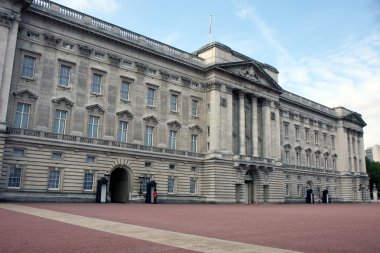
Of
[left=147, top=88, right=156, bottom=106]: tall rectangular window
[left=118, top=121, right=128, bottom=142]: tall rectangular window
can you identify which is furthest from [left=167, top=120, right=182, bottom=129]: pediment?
[left=118, top=121, right=128, bottom=142]: tall rectangular window

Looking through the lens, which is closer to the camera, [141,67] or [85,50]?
[85,50]

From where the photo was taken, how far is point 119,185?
4394 cm

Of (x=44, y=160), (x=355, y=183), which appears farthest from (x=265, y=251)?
(x=355, y=183)

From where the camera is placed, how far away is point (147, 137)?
45625mm

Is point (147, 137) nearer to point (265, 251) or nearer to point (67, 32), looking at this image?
point (67, 32)

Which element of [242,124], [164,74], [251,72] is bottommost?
[242,124]

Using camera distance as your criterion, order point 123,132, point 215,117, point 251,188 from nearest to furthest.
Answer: point 123,132 → point 215,117 → point 251,188

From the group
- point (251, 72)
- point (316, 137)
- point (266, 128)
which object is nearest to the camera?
point (251, 72)

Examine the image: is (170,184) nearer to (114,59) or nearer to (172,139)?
(172,139)

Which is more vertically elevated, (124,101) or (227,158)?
(124,101)

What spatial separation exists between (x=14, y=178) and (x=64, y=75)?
1232 cm

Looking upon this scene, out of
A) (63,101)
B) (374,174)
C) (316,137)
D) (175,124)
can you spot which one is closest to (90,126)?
(63,101)

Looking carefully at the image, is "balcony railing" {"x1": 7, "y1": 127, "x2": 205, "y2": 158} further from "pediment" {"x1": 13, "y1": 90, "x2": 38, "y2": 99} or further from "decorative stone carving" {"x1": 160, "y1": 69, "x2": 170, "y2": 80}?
"decorative stone carving" {"x1": 160, "y1": 69, "x2": 170, "y2": 80}

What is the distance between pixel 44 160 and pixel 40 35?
13.4 metres
